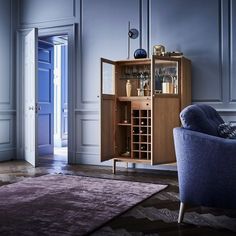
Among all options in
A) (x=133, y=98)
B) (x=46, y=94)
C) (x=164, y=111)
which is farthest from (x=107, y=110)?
(x=46, y=94)

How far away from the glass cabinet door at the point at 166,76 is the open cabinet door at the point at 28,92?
1.70 m

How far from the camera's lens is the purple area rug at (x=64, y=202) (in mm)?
2264

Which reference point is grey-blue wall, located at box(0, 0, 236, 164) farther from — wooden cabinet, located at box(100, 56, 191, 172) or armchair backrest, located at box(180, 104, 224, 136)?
armchair backrest, located at box(180, 104, 224, 136)

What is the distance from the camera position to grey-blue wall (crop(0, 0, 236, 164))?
421cm

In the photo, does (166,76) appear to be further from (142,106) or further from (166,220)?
(166,220)

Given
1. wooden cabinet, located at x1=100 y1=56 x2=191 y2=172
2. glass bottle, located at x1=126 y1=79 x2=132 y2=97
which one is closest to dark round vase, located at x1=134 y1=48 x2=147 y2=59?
wooden cabinet, located at x1=100 y1=56 x2=191 y2=172

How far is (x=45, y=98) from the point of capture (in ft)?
19.5

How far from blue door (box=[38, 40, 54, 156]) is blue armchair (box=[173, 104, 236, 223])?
3.85m

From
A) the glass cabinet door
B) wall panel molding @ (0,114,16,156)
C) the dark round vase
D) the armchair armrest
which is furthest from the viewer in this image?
wall panel molding @ (0,114,16,156)

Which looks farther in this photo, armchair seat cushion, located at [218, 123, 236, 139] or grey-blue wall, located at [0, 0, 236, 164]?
grey-blue wall, located at [0, 0, 236, 164]

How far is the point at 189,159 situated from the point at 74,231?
84 cm

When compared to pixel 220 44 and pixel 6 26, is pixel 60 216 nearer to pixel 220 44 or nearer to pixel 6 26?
pixel 220 44

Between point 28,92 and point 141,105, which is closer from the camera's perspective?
point 141,105

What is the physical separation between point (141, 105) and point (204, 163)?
2.13 meters
